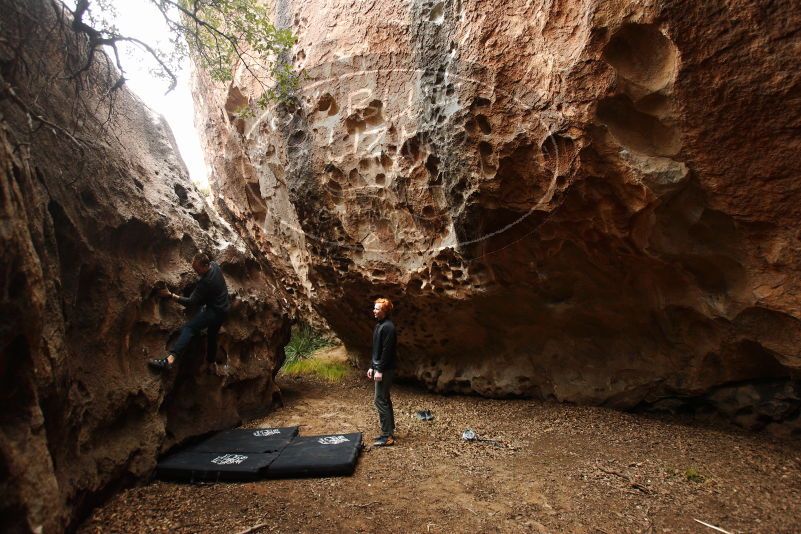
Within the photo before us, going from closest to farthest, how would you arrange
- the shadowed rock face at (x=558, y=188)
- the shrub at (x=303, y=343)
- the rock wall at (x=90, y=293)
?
the rock wall at (x=90, y=293)
the shadowed rock face at (x=558, y=188)
the shrub at (x=303, y=343)

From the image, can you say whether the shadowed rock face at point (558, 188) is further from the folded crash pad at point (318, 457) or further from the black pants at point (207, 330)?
the folded crash pad at point (318, 457)

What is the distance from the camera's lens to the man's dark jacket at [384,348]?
521cm

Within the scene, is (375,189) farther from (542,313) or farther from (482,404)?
(482,404)

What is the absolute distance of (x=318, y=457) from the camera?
15.0ft

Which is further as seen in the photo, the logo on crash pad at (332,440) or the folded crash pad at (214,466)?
the logo on crash pad at (332,440)

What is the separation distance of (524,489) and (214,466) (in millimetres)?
2749

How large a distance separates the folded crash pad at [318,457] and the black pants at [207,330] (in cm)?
145

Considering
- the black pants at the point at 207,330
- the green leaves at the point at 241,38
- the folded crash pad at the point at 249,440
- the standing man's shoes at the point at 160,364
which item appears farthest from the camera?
the green leaves at the point at 241,38

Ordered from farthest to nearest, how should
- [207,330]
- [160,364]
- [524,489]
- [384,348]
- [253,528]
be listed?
[207,330]
[384,348]
[160,364]
[524,489]
[253,528]

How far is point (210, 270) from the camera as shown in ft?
17.7

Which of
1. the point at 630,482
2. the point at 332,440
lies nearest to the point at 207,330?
the point at 332,440

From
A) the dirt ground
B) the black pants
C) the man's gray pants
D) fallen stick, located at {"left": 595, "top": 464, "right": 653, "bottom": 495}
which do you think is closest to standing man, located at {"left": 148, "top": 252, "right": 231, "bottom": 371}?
the black pants

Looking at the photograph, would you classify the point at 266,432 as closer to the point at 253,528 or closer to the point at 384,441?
the point at 384,441

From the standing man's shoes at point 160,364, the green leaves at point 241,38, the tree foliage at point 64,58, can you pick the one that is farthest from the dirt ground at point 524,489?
the green leaves at point 241,38
